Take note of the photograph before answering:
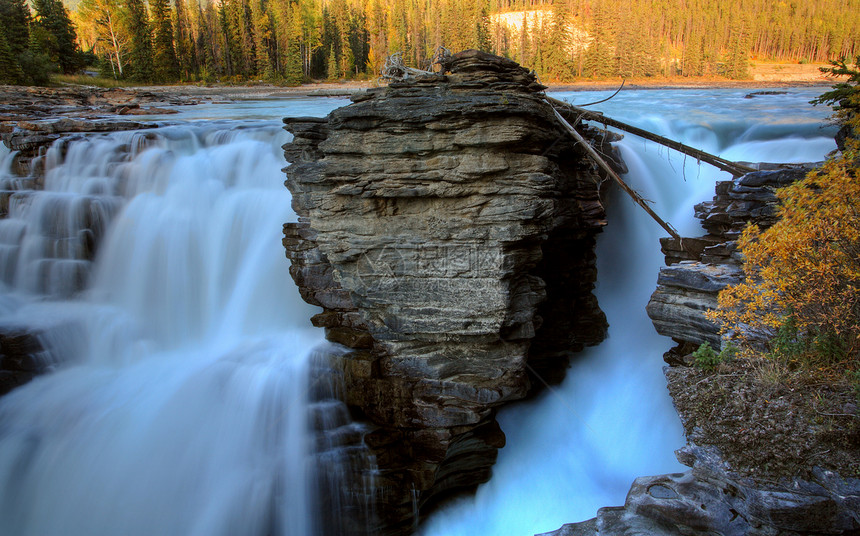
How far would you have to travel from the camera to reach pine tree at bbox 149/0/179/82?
54.3 meters

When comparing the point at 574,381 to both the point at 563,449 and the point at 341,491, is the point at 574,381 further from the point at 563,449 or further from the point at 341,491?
the point at 341,491

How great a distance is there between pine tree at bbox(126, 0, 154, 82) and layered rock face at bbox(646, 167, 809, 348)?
56.2 m

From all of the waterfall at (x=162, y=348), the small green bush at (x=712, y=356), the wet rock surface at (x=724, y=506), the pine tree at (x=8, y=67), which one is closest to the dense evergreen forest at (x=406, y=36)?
the pine tree at (x=8, y=67)

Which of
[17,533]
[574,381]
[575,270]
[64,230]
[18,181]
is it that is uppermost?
[18,181]

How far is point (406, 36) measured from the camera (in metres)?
62.9

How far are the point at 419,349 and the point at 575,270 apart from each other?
11.0ft

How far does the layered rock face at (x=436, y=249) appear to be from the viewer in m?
6.69

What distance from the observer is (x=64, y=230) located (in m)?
9.79

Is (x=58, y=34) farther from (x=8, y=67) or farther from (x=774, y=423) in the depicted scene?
(x=774, y=423)

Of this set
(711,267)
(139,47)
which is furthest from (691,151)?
(139,47)

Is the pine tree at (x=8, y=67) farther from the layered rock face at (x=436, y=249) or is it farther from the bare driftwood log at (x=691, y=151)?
the bare driftwood log at (x=691, y=151)

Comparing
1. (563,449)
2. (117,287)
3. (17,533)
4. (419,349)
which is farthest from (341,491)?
(117,287)

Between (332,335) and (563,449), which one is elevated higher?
(332,335)

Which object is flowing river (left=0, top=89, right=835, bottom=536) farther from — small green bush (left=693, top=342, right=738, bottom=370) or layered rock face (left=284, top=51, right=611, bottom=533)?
small green bush (left=693, top=342, right=738, bottom=370)
